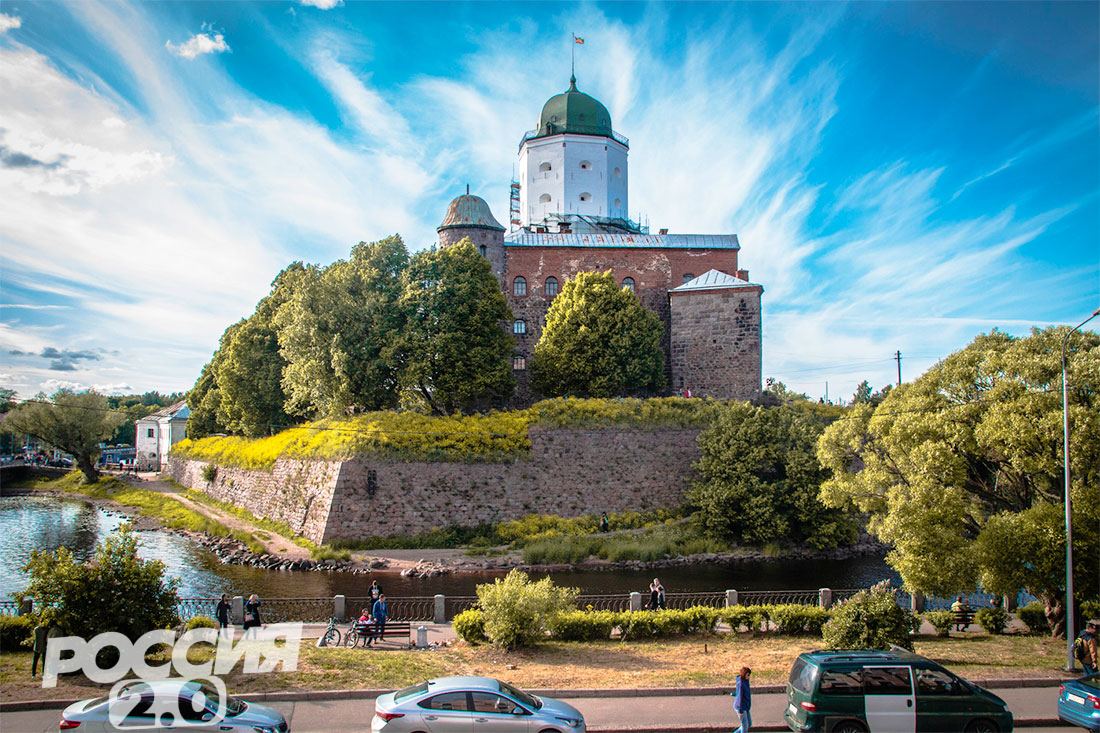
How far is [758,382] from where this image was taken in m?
45.2

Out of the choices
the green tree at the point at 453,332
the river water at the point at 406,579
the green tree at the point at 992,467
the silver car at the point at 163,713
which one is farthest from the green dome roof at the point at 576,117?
the silver car at the point at 163,713

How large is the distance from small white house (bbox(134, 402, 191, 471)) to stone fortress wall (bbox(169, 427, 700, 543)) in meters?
38.4

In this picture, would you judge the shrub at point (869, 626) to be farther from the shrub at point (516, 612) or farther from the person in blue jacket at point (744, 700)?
the shrub at point (516, 612)

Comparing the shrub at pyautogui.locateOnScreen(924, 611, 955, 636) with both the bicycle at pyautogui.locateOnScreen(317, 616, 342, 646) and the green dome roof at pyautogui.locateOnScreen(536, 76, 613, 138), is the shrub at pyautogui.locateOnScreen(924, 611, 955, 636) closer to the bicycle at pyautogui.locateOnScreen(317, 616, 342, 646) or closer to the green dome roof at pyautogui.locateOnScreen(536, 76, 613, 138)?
the bicycle at pyautogui.locateOnScreen(317, 616, 342, 646)

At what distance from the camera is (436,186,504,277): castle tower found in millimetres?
47344

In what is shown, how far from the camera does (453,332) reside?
38750 millimetres

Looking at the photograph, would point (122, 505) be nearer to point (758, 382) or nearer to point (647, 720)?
point (758, 382)

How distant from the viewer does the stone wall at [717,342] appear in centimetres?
4512

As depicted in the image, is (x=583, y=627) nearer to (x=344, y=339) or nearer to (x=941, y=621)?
(x=941, y=621)

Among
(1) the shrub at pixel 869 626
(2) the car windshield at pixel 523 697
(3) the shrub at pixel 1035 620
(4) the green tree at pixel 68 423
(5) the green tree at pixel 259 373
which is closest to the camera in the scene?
(2) the car windshield at pixel 523 697

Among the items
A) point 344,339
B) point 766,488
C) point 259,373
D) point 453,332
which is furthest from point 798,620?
point 259,373

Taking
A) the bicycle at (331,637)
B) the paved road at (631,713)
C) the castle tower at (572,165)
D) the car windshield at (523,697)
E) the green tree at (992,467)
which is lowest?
the bicycle at (331,637)

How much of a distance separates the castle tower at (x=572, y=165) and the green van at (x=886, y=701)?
45020 mm

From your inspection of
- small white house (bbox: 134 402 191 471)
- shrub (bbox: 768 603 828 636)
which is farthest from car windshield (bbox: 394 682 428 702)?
small white house (bbox: 134 402 191 471)
